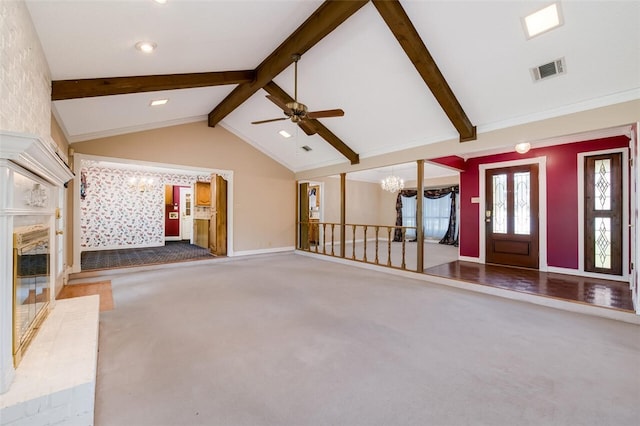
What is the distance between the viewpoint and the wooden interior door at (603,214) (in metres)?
4.56

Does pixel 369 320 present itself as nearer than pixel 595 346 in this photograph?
No

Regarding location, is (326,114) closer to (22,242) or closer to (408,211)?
(22,242)

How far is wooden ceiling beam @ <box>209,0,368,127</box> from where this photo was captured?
300 cm

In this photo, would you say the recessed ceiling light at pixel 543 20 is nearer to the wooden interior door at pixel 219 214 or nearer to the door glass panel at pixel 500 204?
the door glass panel at pixel 500 204

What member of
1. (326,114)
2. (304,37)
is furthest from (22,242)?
(304,37)

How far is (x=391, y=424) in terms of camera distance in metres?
1.54

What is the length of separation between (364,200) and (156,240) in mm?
7204

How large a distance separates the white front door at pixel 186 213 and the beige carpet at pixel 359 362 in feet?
22.2

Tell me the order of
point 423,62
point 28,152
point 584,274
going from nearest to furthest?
point 28,152, point 423,62, point 584,274

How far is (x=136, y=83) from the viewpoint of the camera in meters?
3.56

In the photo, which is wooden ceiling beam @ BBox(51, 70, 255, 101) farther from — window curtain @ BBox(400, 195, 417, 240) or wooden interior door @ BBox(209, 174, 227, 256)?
window curtain @ BBox(400, 195, 417, 240)

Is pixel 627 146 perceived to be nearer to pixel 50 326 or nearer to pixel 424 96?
pixel 424 96

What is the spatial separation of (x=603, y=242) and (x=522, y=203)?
134 cm

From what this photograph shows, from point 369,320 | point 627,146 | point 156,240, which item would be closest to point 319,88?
point 369,320
